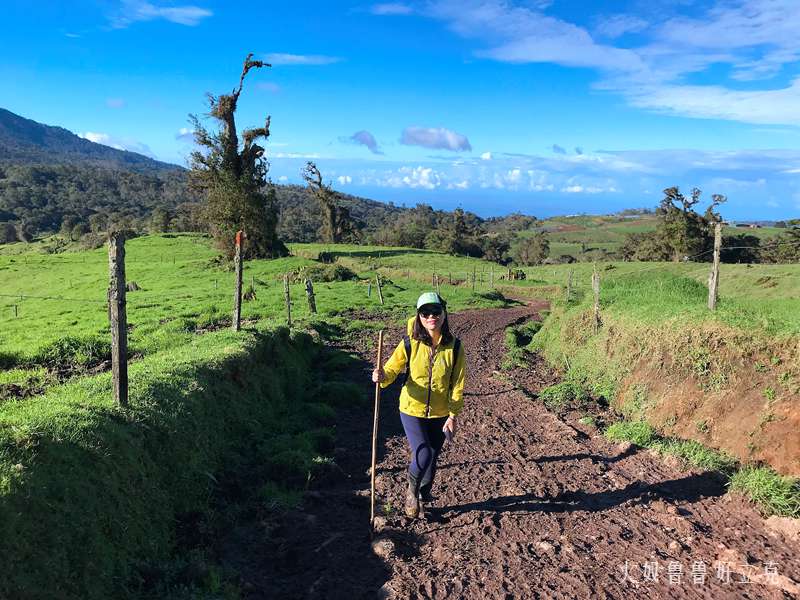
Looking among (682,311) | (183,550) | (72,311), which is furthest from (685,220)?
(183,550)

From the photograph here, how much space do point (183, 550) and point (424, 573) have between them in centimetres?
273

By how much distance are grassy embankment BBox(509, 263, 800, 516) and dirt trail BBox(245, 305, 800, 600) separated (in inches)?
26.6

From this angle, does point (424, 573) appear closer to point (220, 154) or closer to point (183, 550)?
point (183, 550)

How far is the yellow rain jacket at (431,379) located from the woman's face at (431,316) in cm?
29

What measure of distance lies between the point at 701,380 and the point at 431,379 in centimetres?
663

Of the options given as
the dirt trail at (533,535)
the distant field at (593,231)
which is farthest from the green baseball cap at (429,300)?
the distant field at (593,231)

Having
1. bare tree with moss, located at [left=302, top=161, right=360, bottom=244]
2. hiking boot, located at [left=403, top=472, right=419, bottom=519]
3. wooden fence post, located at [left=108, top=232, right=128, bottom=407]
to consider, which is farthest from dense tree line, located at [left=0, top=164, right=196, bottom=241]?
hiking boot, located at [left=403, top=472, right=419, bottom=519]

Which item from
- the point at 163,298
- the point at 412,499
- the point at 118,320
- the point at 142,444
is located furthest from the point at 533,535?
the point at 163,298

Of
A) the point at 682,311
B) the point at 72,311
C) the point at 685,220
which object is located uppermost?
the point at 685,220

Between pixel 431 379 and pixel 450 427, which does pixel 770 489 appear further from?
pixel 431 379

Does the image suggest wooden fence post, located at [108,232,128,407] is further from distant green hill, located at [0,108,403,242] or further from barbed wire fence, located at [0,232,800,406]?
distant green hill, located at [0,108,403,242]

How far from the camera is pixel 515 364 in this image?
613 inches

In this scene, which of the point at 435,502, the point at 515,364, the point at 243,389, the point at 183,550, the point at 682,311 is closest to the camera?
the point at 183,550

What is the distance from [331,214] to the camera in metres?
77.9
